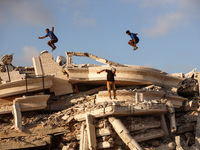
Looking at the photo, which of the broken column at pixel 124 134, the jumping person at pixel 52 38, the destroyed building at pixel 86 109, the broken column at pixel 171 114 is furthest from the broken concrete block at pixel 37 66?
the broken column at pixel 171 114

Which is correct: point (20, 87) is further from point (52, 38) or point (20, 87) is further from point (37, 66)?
point (52, 38)

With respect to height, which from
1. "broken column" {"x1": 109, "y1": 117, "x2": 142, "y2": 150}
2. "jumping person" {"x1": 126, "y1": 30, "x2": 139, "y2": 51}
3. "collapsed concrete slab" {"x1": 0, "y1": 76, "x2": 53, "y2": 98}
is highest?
"jumping person" {"x1": 126, "y1": 30, "x2": 139, "y2": 51}

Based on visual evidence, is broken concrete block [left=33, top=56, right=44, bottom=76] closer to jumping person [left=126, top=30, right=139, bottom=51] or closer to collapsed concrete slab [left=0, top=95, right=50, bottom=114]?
collapsed concrete slab [left=0, top=95, right=50, bottom=114]

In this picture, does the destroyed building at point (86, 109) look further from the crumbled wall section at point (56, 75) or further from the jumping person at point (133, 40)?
the jumping person at point (133, 40)

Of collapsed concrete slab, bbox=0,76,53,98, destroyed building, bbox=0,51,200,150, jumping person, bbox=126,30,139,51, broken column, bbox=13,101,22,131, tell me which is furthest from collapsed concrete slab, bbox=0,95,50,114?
jumping person, bbox=126,30,139,51

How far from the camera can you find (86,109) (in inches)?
804

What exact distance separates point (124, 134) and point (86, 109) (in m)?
2.17

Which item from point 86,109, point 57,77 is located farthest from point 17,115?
point 57,77

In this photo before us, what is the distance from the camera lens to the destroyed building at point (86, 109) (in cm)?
1981

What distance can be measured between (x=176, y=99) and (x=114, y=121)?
241 inches

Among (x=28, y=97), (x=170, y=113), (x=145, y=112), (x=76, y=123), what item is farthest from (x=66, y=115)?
(x=170, y=113)

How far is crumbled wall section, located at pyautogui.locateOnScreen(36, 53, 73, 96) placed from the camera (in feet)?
75.5

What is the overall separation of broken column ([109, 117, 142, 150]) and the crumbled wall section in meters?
4.15

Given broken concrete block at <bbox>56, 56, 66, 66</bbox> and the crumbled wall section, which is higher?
broken concrete block at <bbox>56, 56, 66, 66</bbox>
